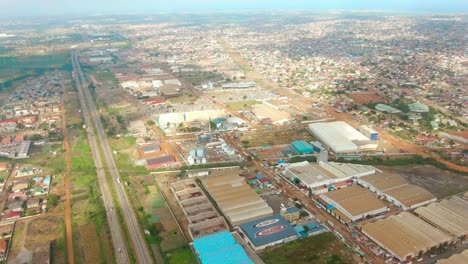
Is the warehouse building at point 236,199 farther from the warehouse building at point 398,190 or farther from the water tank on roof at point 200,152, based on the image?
the warehouse building at point 398,190

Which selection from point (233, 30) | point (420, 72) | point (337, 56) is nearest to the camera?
point (420, 72)

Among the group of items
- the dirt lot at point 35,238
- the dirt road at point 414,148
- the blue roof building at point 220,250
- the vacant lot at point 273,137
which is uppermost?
the blue roof building at point 220,250

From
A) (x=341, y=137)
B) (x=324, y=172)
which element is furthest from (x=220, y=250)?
(x=341, y=137)

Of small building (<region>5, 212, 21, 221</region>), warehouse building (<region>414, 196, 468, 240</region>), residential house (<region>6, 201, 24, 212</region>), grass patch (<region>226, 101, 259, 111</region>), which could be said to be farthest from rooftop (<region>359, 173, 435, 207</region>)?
residential house (<region>6, 201, 24, 212</region>)

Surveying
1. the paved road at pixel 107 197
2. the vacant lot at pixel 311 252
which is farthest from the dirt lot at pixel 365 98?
the paved road at pixel 107 197

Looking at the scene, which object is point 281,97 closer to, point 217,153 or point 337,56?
point 217,153

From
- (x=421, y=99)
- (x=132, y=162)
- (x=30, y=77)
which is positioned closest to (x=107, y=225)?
(x=132, y=162)
